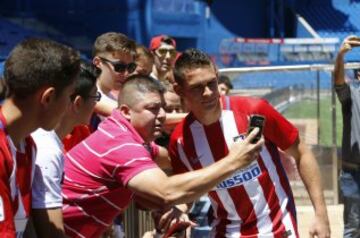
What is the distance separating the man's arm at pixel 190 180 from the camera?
2.98 meters

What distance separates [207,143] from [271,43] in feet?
70.9

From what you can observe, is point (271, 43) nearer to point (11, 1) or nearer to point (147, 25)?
point (147, 25)

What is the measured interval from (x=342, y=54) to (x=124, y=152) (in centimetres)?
365

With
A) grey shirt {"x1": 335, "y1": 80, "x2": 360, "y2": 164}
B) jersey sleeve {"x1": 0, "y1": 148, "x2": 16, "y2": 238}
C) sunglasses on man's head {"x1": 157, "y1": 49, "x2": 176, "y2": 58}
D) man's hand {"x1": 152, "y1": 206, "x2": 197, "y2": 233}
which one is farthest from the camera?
sunglasses on man's head {"x1": 157, "y1": 49, "x2": 176, "y2": 58}

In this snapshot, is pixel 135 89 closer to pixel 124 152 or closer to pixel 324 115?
pixel 124 152

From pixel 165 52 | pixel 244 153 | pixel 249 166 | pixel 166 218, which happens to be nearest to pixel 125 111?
pixel 166 218

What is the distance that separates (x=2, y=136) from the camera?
8.27 feet

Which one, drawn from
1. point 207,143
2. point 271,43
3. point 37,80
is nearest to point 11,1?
point 271,43

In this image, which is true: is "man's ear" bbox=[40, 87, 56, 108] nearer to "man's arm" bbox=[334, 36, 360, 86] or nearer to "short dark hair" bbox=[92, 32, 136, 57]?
"short dark hair" bbox=[92, 32, 136, 57]

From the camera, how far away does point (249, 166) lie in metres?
4.26

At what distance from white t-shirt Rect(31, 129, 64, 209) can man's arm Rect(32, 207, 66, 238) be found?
25mm

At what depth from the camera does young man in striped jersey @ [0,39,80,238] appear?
2.53m

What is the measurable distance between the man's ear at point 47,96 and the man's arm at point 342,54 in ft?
13.8

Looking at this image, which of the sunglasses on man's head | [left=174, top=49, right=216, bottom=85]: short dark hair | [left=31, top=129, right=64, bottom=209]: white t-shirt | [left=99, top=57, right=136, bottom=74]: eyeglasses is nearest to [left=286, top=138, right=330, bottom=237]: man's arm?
[left=174, top=49, right=216, bottom=85]: short dark hair
